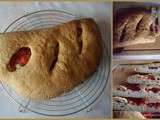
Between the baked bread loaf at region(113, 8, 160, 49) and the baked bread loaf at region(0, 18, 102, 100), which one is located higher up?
the baked bread loaf at region(113, 8, 160, 49)

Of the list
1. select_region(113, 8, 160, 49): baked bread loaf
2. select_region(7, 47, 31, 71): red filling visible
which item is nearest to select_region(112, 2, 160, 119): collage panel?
select_region(113, 8, 160, 49): baked bread loaf

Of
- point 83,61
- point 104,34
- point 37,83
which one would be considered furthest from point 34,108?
point 104,34

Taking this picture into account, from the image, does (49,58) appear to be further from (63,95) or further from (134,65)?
(134,65)

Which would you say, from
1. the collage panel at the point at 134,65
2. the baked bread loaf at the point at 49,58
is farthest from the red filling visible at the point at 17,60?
the collage panel at the point at 134,65

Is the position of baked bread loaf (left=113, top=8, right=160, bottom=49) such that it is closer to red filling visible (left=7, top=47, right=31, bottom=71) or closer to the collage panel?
the collage panel

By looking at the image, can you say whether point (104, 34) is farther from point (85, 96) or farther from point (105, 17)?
point (85, 96)

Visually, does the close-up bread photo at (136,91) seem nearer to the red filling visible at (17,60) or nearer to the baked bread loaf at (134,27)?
the baked bread loaf at (134,27)

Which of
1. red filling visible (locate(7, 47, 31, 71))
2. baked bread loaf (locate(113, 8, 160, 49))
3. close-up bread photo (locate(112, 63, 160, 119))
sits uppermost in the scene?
baked bread loaf (locate(113, 8, 160, 49))
